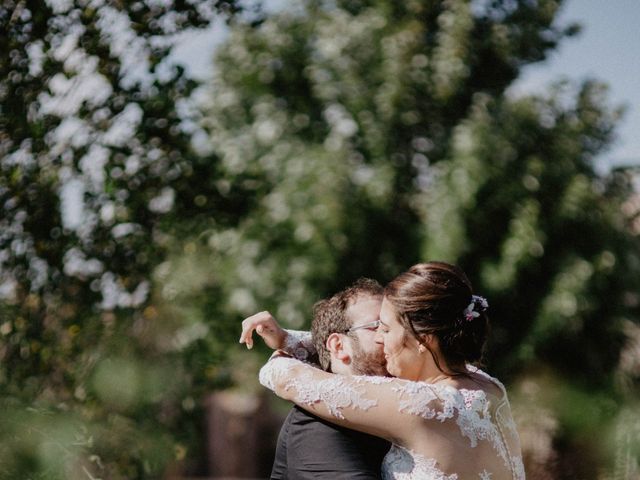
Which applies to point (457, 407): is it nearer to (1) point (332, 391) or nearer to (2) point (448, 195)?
(1) point (332, 391)

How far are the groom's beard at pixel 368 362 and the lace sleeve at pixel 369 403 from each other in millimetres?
198

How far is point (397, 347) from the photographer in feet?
8.09

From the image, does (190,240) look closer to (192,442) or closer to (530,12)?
(192,442)

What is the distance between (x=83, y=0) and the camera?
3.65m

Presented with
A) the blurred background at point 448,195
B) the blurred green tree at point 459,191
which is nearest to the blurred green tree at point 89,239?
the blurred background at point 448,195

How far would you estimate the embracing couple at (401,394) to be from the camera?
7.61 ft

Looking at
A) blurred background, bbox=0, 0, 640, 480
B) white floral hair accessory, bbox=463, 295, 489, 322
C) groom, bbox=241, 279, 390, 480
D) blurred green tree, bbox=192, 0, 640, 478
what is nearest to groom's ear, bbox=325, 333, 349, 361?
groom, bbox=241, 279, 390, 480

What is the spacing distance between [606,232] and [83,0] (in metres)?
6.56

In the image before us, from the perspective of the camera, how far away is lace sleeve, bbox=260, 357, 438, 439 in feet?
7.52

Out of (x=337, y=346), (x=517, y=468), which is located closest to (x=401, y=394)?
(x=337, y=346)

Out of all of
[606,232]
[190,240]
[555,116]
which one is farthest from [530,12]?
[190,240]

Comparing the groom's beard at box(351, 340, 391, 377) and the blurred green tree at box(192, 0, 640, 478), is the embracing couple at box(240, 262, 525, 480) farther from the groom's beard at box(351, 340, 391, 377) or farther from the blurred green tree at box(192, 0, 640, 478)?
the blurred green tree at box(192, 0, 640, 478)

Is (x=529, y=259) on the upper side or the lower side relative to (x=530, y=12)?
lower

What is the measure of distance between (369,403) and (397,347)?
0.78ft
